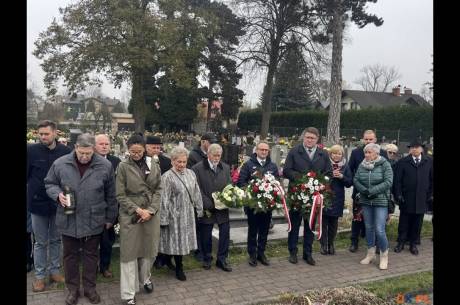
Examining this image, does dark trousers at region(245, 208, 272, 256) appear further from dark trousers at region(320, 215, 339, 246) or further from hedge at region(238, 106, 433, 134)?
hedge at region(238, 106, 433, 134)

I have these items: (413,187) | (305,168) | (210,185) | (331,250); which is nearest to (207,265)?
(210,185)

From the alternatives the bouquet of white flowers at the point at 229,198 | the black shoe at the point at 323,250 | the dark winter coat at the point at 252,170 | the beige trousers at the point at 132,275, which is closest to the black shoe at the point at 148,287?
the beige trousers at the point at 132,275

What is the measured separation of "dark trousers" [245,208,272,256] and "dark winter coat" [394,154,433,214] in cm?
250

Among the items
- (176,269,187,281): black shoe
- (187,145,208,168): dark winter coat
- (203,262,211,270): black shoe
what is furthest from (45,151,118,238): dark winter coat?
(187,145,208,168): dark winter coat

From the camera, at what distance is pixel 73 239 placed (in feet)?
14.9

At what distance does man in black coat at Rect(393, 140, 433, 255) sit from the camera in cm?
680

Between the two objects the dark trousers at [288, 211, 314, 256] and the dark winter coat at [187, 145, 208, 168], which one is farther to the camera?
the dark winter coat at [187, 145, 208, 168]

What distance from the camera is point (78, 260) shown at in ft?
15.2

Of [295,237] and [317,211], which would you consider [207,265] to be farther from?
[317,211]

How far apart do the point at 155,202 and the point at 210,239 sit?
1.43 m
